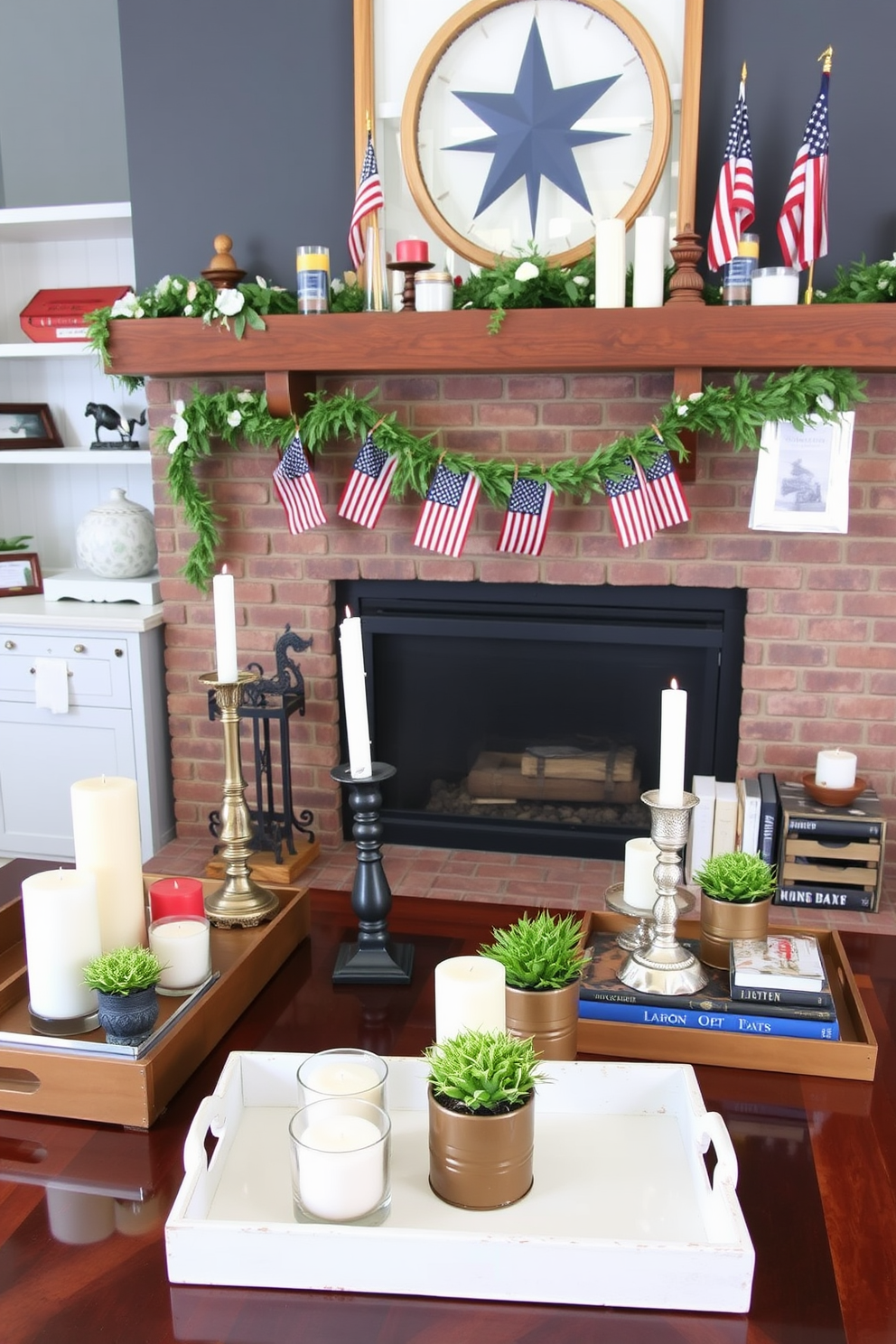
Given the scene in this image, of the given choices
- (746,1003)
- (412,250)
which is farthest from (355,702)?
(412,250)

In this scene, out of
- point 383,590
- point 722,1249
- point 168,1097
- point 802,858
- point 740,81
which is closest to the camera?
point 722,1249

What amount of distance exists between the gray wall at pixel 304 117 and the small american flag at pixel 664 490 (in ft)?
1.67

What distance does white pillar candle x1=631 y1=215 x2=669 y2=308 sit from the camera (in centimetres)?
234

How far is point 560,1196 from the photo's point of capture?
42.1 inches

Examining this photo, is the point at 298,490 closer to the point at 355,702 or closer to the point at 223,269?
the point at 223,269

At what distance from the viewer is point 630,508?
2.57 m

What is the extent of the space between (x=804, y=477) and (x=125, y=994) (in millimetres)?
1882

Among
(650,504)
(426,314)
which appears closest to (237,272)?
(426,314)

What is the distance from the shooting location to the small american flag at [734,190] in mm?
2363

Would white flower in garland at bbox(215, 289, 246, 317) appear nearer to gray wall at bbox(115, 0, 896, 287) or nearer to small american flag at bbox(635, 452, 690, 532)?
gray wall at bbox(115, 0, 896, 287)

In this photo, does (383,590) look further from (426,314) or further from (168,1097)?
(168,1097)

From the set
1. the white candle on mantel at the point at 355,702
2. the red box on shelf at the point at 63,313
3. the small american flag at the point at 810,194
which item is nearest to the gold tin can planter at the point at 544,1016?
the white candle on mantel at the point at 355,702

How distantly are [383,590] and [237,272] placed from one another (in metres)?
0.83

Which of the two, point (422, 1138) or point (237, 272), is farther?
point (237, 272)
